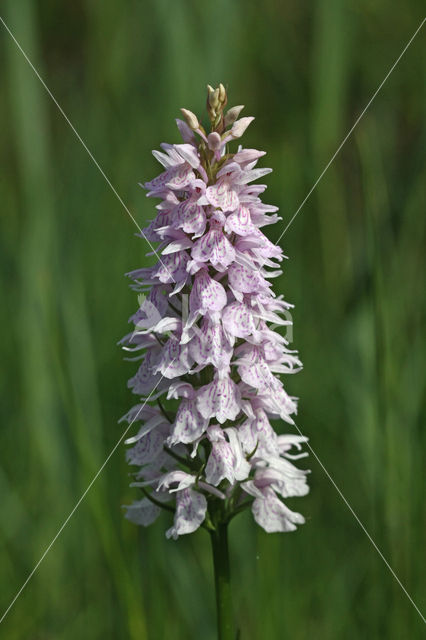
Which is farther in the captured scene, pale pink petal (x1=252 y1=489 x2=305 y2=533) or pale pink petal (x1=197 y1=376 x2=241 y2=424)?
pale pink petal (x1=252 y1=489 x2=305 y2=533)

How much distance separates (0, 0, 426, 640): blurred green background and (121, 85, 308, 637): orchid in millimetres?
354

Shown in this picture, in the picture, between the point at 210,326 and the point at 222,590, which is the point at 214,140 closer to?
the point at 210,326

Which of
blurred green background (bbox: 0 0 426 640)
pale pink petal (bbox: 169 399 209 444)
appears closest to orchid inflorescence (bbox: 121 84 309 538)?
pale pink petal (bbox: 169 399 209 444)

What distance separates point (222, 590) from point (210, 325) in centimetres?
58

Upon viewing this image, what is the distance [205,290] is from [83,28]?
15.6ft

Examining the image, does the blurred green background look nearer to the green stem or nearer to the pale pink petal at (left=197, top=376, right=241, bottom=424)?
the green stem

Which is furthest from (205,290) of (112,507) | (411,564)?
(112,507)

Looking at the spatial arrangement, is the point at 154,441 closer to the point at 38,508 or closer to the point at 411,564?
the point at 411,564

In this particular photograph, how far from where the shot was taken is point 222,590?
1.69 metres

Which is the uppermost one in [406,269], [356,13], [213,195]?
[356,13]

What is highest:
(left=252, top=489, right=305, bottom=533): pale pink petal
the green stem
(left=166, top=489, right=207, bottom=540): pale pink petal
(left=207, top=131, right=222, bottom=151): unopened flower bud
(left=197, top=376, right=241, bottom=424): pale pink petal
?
(left=207, top=131, right=222, bottom=151): unopened flower bud

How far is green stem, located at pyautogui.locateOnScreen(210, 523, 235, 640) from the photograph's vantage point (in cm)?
168

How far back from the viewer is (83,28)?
19.0 feet

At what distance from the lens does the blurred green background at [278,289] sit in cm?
227
